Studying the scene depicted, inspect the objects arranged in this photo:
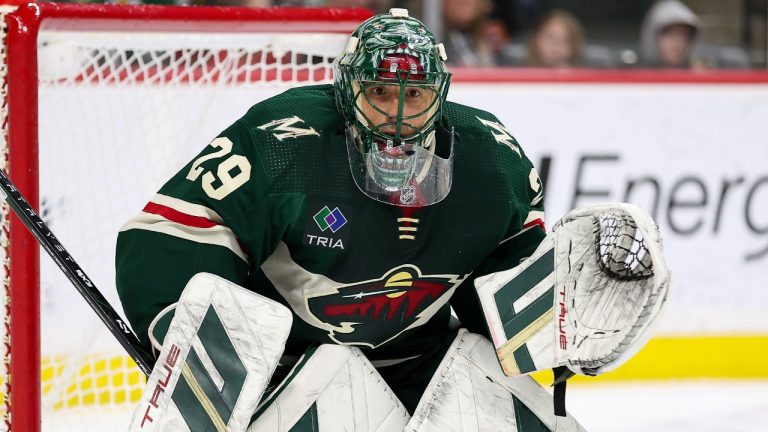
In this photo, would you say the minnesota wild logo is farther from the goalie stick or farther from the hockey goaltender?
the goalie stick

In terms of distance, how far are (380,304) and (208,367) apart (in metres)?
0.35

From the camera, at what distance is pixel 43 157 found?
7.75ft

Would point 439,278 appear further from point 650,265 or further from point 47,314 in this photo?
point 47,314

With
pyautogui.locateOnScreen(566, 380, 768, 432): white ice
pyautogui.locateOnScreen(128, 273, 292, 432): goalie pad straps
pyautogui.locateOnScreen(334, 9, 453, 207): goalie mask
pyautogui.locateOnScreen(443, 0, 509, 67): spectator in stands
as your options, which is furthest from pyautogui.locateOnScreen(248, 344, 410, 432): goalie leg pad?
pyautogui.locateOnScreen(443, 0, 509, 67): spectator in stands

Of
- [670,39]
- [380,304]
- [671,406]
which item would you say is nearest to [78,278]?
[380,304]

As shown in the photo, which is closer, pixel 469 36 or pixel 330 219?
pixel 330 219

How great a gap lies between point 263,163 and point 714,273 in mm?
2291

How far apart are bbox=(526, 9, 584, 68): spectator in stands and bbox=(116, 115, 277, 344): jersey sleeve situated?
234 centimetres

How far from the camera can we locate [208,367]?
152cm

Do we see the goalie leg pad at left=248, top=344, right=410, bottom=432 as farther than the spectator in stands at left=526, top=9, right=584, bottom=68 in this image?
No

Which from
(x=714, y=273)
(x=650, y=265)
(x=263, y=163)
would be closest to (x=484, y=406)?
(x=650, y=265)

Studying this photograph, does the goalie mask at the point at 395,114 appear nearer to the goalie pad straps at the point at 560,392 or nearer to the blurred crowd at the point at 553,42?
the goalie pad straps at the point at 560,392

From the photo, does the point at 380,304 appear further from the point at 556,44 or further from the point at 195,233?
the point at 556,44

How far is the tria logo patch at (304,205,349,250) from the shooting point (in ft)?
5.62
